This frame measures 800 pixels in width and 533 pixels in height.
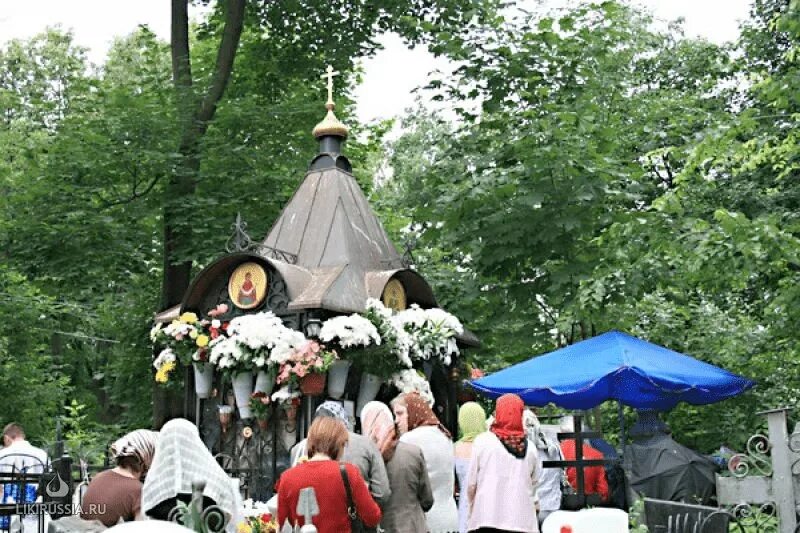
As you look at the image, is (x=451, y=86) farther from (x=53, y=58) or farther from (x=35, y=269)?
→ (x=53, y=58)

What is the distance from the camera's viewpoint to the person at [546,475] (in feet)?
30.8

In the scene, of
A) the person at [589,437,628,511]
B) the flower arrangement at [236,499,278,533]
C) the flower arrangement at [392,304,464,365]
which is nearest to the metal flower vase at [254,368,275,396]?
the flower arrangement at [392,304,464,365]

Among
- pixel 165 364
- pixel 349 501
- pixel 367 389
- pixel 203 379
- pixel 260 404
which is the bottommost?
pixel 349 501

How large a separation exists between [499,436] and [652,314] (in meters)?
10.3

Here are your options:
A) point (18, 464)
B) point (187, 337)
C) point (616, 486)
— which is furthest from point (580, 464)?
point (18, 464)

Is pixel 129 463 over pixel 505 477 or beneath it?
over

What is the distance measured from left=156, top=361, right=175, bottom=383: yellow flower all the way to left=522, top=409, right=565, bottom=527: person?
11.8ft

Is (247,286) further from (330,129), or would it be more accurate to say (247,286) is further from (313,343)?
(330,129)

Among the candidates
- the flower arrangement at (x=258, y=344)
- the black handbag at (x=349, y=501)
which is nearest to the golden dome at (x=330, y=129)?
the flower arrangement at (x=258, y=344)

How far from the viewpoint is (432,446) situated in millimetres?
7277

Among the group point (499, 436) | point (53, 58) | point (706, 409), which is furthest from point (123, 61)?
point (499, 436)

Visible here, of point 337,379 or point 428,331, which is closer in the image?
point 337,379

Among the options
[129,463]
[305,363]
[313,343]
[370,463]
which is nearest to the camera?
[129,463]

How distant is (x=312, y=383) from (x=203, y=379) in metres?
1.39
